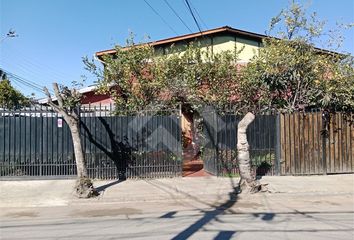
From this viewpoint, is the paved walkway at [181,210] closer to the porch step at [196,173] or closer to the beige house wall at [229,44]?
the porch step at [196,173]

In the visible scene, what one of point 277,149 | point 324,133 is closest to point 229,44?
point 324,133

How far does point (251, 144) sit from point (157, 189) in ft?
13.0

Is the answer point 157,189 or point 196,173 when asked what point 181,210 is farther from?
point 196,173

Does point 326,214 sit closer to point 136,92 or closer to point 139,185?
point 139,185

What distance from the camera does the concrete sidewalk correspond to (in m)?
11.0

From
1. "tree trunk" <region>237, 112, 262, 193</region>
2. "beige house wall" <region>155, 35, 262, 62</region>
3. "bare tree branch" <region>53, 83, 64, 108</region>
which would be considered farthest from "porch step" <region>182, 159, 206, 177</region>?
"beige house wall" <region>155, 35, 262, 62</region>

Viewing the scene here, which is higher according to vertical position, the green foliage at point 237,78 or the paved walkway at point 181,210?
the green foliage at point 237,78

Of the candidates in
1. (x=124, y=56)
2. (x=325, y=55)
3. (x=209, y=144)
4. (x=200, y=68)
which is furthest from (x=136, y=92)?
(x=325, y=55)

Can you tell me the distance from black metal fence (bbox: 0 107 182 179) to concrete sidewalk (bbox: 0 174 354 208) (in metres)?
0.50

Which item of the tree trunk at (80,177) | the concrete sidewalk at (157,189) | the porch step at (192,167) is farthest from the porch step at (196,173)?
the tree trunk at (80,177)

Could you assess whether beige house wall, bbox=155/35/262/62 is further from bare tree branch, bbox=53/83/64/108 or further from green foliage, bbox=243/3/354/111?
bare tree branch, bbox=53/83/64/108

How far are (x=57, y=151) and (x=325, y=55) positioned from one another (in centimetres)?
1039

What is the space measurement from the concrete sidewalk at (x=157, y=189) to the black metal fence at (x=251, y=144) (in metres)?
0.61

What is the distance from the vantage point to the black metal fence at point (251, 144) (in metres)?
14.4
